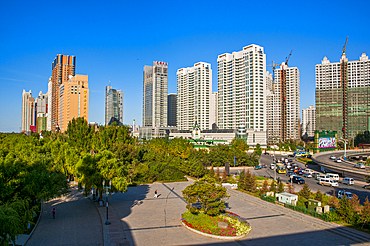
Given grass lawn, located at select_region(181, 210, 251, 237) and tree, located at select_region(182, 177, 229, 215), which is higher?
tree, located at select_region(182, 177, 229, 215)

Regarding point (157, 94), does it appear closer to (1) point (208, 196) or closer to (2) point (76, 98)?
(2) point (76, 98)

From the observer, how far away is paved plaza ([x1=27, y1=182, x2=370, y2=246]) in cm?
1938

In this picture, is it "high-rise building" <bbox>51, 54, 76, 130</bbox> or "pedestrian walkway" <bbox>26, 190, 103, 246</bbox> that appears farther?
"high-rise building" <bbox>51, 54, 76, 130</bbox>

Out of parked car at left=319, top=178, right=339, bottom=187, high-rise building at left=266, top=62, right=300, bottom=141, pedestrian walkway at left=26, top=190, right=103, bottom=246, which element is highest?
high-rise building at left=266, top=62, right=300, bottom=141

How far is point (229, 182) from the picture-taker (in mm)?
42844

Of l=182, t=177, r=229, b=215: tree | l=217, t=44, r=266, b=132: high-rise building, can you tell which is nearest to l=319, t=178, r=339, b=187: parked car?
l=182, t=177, r=229, b=215: tree

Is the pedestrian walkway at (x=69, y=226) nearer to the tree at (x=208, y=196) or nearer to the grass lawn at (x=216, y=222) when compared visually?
the grass lawn at (x=216, y=222)

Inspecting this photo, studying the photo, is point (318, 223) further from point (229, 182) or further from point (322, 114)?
point (322, 114)

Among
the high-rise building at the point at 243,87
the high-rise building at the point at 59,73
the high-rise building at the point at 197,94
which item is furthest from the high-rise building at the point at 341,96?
the high-rise building at the point at 59,73

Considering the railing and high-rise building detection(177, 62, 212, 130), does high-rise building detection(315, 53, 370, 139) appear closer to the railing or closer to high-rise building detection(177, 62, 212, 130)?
high-rise building detection(177, 62, 212, 130)

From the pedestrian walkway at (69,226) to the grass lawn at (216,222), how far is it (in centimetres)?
746

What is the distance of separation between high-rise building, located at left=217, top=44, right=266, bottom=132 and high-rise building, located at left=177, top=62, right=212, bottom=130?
54.8ft

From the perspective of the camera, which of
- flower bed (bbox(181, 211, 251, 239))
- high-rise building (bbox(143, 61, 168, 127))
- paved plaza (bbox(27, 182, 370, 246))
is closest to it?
paved plaza (bbox(27, 182, 370, 246))

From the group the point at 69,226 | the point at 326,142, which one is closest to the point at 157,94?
the point at 326,142
